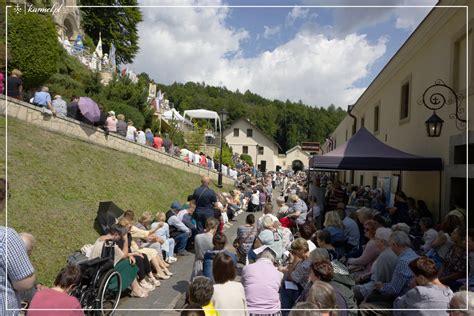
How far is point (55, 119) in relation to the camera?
12.0 metres

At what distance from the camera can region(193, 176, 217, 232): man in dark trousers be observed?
8727 mm

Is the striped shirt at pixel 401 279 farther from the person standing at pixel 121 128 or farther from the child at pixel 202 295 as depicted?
the person standing at pixel 121 128

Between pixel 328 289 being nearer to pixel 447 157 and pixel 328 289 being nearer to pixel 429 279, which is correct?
pixel 429 279

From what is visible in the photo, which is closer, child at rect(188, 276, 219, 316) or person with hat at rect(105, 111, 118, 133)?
child at rect(188, 276, 219, 316)

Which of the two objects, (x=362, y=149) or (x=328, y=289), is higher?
(x=362, y=149)

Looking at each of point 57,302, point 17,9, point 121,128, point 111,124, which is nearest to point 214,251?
point 57,302

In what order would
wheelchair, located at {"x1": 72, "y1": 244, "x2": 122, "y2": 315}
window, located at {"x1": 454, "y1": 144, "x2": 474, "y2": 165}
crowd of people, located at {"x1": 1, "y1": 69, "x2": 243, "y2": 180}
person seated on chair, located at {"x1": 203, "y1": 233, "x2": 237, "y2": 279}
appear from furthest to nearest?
crowd of people, located at {"x1": 1, "y1": 69, "x2": 243, "y2": 180} → window, located at {"x1": 454, "y1": 144, "x2": 474, "y2": 165} → person seated on chair, located at {"x1": 203, "y1": 233, "x2": 237, "y2": 279} → wheelchair, located at {"x1": 72, "y1": 244, "x2": 122, "y2": 315}

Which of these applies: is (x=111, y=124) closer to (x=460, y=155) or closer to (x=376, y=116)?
(x=376, y=116)

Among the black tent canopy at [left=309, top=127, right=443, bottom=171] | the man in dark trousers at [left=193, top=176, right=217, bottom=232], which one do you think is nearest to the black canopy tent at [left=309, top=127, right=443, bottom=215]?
the black tent canopy at [left=309, top=127, right=443, bottom=171]

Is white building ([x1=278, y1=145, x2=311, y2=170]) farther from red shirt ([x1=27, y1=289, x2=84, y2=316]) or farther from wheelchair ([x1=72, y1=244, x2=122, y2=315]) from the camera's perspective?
red shirt ([x1=27, y1=289, x2=84, y2=316])

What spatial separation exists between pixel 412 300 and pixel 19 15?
17.2 m

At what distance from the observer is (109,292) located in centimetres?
513

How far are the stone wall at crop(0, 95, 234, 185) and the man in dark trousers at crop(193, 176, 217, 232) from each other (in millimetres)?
4577

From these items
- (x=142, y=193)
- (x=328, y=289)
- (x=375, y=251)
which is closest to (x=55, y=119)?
(x=142, y=193)
